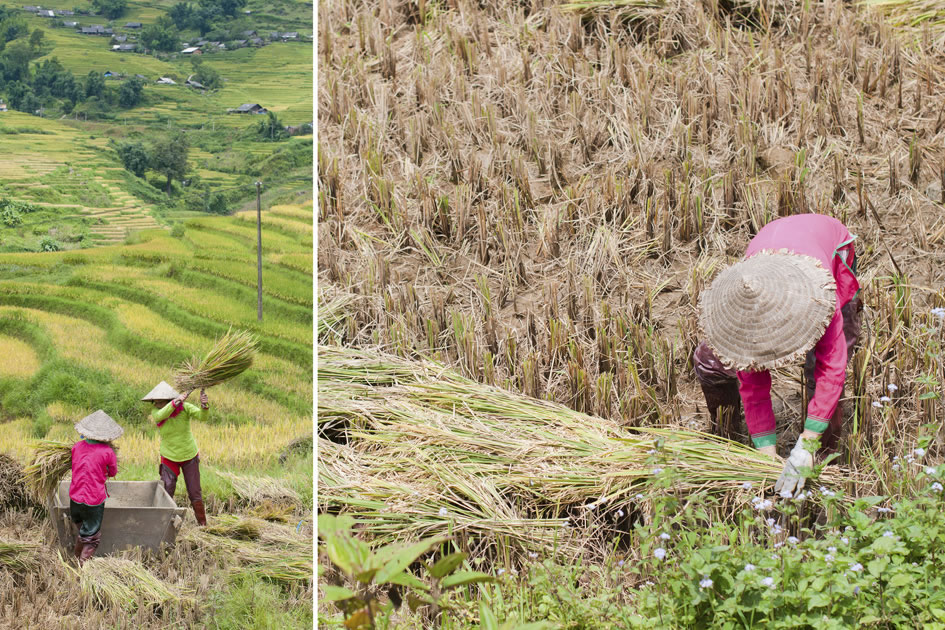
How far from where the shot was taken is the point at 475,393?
4055 millimetres

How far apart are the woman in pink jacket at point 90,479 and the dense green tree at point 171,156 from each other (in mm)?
959

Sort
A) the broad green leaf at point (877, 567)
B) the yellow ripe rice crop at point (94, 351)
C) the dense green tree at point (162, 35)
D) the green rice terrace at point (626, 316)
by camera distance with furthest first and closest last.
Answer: the dense green tree at point (162, 35) → the yellow ripe rice crop at point (94, 351) → the green rice terrace at point (626, 316) → the broad green leaf at point (877, 567)

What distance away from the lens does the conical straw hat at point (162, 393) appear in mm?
3299

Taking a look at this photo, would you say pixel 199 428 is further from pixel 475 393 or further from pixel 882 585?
Answer: pixel 882 585

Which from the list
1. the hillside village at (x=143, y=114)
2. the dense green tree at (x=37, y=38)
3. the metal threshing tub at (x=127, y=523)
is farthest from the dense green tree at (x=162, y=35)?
the metal threshing tub at (x=127, y=523)

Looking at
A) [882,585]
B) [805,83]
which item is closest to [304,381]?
[882,585]

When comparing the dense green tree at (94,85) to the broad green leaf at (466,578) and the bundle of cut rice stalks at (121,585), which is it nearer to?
the bundle of cut rice stalks at (121,585)

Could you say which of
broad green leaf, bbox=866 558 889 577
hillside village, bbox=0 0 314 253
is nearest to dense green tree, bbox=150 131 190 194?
hillside village, bbox=0 0 314 253

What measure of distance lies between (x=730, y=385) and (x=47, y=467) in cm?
274

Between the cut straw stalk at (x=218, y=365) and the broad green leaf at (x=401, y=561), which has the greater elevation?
the broad green leaf at (x=401, y=561)

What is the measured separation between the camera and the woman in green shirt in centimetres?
331

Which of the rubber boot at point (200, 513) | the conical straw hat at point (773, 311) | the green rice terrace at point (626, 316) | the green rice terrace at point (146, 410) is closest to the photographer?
the green rice terrace at point (626, 316)

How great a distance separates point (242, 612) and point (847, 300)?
8.61 feet

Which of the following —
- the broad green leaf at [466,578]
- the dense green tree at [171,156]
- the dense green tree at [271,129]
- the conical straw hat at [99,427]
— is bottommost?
the conical straw hat at [99,427]
